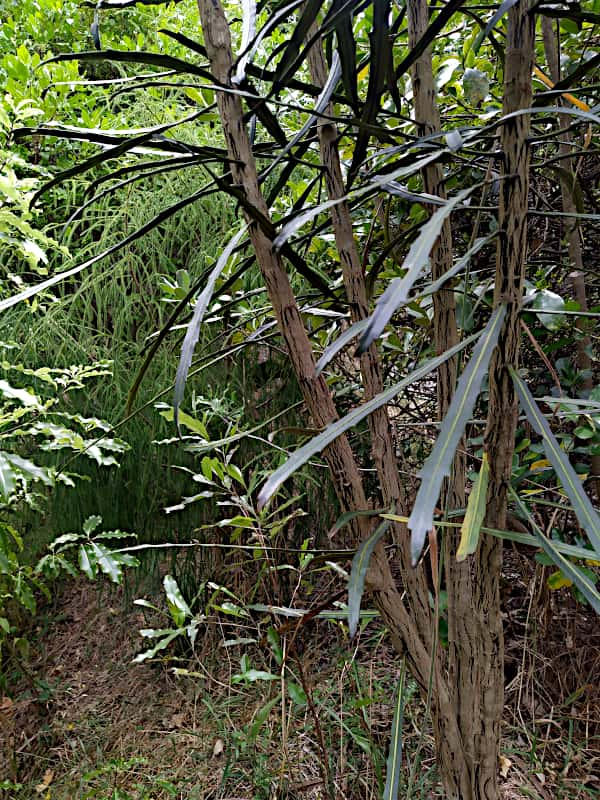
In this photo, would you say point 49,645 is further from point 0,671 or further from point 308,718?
point 308,718

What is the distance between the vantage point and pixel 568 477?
36 cm

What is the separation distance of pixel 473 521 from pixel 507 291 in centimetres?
17

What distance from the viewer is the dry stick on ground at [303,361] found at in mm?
466

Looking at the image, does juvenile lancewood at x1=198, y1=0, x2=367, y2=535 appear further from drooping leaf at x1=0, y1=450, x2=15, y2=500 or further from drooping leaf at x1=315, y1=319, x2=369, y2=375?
drooping leaf at x1=0, y1=450, x2=15, y2=500

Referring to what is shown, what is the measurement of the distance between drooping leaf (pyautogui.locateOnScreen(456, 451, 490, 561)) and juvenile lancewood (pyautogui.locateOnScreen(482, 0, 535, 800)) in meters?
0.06

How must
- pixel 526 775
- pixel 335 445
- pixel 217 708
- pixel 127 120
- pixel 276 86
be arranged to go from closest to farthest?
pixel 276 86 → pixel 335 445 → pixel 526 775 → pixel 217 708 → pixel 127 120

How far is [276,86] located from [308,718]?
1137mm

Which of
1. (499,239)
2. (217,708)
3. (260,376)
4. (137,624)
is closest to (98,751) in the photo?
(217,708)

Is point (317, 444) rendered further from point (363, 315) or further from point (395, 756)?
point (395, 756)

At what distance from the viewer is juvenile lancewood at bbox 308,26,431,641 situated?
0.53 meters

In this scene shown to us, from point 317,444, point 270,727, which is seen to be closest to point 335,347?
point 317,444

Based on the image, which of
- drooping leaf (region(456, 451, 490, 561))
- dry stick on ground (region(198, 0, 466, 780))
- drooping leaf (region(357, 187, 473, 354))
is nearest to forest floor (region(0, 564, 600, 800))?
dry stick on ground (region(198, 0, 466, 780))

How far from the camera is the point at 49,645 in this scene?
5.18ft

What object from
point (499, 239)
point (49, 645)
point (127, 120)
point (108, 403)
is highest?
point (127, 120)
